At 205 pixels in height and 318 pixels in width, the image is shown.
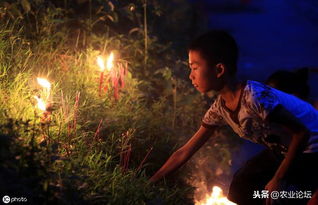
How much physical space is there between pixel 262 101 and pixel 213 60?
0.48m

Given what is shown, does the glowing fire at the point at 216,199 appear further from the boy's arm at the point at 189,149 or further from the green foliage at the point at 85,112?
the boy's arm at the point at 189,149

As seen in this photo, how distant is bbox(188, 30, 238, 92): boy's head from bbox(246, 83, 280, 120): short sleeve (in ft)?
0.83

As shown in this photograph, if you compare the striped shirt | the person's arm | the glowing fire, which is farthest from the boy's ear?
the glowing fire

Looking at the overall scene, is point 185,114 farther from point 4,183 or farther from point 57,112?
point 4,183

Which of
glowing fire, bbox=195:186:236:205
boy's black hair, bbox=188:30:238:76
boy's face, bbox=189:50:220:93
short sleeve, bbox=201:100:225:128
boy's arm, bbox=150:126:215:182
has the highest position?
boy's black hair, bbox=188:30:238:76

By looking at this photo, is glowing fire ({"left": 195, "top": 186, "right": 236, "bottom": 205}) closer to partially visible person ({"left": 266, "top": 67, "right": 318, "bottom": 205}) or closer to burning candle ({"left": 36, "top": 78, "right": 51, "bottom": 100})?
partially visible person ({"left": 266, "top": 67, "right": 318, "bottom": 205})

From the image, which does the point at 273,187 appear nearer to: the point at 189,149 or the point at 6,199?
the point at 189,149

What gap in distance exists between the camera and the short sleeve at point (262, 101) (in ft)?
9.49

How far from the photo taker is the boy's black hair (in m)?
3.17

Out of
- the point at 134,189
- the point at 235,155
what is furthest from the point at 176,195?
the point at 235,155

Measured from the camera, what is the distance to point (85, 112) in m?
4.38

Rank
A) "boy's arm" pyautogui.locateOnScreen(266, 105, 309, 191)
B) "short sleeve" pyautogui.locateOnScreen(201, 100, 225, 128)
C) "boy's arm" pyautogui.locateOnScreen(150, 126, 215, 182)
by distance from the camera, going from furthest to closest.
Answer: "boy's arm" pyautogui.locateOnScreen(150, 126, 215, 182)
"short sleeve" pyautogui.locateOnScreen(201, 100, 225, 128)
"boy's arm" pyautogui.locateOnScreen(266, 105, 309, 191)

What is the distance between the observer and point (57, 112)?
3990 mm

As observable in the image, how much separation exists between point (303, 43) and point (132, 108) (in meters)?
10.7
